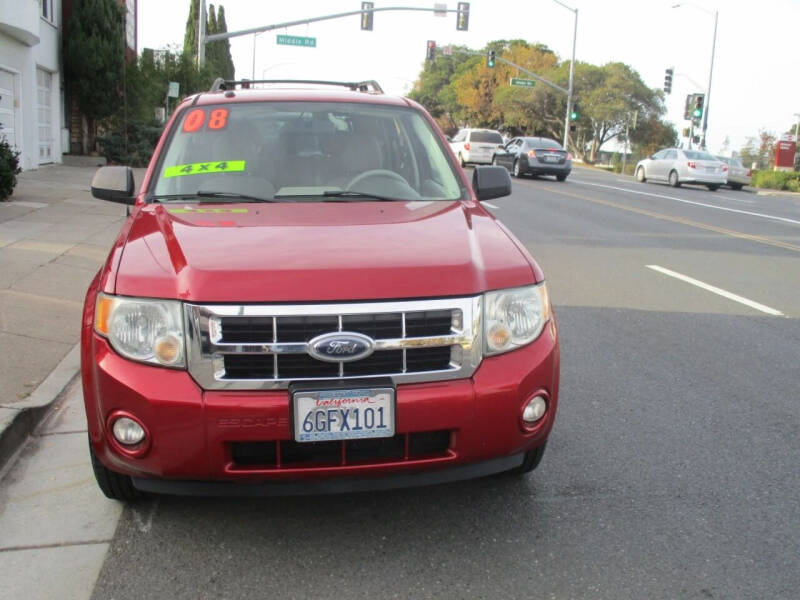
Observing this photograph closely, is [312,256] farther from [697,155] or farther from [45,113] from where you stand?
[697,155]

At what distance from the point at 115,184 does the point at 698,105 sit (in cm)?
4302

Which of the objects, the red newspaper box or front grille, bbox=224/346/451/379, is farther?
the red newspaper box

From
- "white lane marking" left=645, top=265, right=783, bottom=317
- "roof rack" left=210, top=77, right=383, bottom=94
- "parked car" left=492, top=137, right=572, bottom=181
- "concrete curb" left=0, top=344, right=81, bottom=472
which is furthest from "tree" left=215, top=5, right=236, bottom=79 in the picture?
"concrete curb" left=0, top=344, right=81, bottom=472

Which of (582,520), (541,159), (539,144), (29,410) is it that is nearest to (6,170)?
(29,410)

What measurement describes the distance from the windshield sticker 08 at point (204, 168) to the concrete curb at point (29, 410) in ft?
4.57

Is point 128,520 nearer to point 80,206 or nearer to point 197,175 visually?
point 197,175

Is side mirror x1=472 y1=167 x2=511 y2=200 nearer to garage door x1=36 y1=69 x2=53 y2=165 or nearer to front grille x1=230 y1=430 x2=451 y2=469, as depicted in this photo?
front grille x1=230 y1=430 x2=451 y2=469

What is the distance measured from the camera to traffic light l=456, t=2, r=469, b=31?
116 feet

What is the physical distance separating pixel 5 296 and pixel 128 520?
4.15 meters

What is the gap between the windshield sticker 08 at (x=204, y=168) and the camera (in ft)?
14.1

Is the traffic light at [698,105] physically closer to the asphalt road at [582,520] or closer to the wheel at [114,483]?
the asphalt road at [582,520]

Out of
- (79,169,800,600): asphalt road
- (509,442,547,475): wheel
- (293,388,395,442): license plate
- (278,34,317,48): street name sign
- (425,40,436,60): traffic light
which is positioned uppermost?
(425,40,436,60): traffic light

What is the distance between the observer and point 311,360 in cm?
293

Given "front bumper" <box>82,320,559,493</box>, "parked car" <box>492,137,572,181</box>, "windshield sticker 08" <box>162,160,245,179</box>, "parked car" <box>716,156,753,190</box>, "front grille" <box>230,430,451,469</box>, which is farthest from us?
"parked car" <box>716,156,753,190</box>
